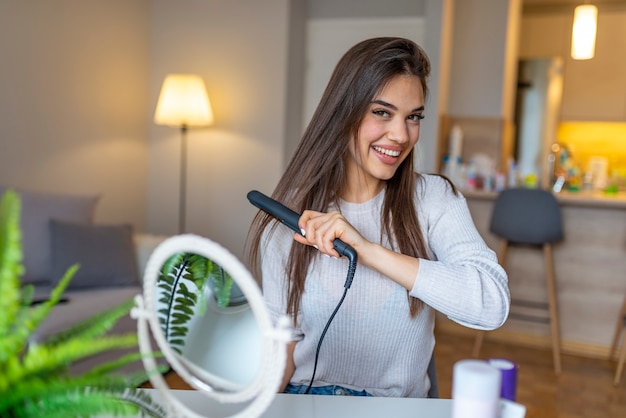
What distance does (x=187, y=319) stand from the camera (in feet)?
2.73

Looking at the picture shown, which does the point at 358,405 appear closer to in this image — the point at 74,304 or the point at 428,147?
the point at 74,304

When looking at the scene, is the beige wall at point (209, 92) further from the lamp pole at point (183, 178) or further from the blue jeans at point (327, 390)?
the blue jeans at point (327, 390)

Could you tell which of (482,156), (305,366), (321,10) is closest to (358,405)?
(305,366)

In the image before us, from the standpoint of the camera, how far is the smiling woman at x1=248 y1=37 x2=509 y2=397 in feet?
3.96

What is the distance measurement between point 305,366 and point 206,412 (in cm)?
42

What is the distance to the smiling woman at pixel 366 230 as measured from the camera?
121cm

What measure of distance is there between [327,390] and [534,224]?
2470 millimetres

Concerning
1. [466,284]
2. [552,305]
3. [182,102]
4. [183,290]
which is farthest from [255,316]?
[182,102]

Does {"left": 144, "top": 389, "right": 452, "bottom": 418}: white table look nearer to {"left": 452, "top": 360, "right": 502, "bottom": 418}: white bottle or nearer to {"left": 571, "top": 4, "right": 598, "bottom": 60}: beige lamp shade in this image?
{"left": 452, "top": 360, "right": 502, "bottom": 418}: white bottle

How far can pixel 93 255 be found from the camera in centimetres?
305

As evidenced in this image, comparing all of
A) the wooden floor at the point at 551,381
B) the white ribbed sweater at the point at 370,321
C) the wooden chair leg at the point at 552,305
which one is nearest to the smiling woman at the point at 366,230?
the white ribbed sweater at the point at 370,321

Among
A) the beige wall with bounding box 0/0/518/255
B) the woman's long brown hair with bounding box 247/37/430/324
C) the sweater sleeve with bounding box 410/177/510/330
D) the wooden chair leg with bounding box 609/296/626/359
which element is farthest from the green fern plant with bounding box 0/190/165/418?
the wooden chair leg with bounding box 609/296/626/359

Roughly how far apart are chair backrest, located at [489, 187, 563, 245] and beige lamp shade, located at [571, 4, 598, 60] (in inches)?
37.0

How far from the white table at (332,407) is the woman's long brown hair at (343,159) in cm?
29
